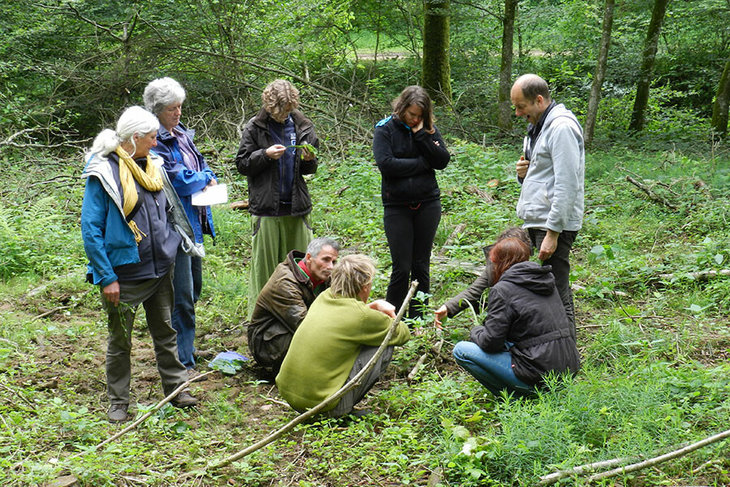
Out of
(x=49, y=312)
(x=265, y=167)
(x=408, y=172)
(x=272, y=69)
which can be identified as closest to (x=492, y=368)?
(x=408, y=172)

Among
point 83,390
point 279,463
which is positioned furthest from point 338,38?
point 279,463

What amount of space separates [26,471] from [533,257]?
13.4 ft

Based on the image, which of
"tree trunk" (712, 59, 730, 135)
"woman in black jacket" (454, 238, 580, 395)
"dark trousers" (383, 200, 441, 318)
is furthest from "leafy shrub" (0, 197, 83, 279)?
"tree trunk" (712, 59, 730, 135)

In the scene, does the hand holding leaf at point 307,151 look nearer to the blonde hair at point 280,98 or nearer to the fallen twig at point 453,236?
the blonde hair at point 280,98

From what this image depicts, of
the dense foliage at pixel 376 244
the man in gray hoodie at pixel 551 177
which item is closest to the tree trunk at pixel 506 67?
the dense foliage at pixel 376 244

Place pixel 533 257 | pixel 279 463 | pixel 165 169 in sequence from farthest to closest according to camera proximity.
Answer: pixel 533 257 < pixel 165 169 < pixel 279 463

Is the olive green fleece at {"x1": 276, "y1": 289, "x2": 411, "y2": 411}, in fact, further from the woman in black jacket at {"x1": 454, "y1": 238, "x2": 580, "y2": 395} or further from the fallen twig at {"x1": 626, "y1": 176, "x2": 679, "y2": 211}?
the fallen twig at {"x1": 626, "y1": 176, "x2": 679, "y2": 211}

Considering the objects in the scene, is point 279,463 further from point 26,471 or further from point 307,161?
point 307,161

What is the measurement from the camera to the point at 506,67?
443 inches

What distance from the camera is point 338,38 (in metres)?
14.3

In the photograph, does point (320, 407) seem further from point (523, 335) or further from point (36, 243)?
point (36, 243)

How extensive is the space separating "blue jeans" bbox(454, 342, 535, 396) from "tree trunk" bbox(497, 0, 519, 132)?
836 centimetres

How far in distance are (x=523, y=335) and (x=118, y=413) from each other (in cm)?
262

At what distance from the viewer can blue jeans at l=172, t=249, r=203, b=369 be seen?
180 inches
